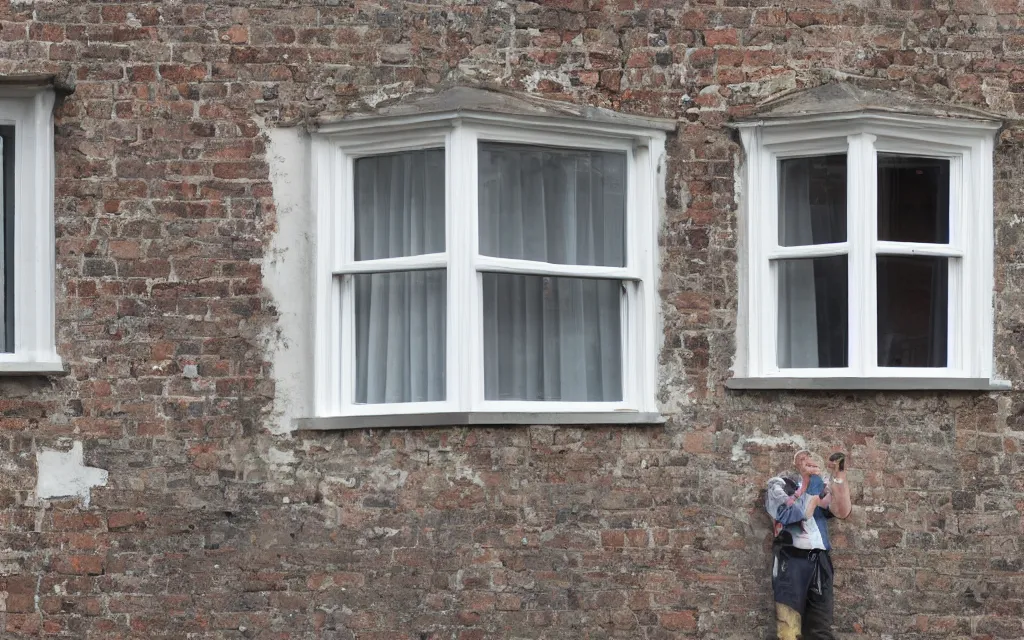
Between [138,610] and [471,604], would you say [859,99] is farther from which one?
[138,610]

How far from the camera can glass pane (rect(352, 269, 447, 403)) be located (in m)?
8.62

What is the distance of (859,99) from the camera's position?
28.3ft

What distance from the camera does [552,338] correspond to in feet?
28.7

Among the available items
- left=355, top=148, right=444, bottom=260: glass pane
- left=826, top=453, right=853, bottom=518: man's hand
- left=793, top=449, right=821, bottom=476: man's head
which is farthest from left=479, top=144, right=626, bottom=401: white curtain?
left=826, top=453, right=853, bottom=518: man's hand

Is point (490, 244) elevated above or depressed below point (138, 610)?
above

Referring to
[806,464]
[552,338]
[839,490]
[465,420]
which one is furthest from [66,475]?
[839,490]

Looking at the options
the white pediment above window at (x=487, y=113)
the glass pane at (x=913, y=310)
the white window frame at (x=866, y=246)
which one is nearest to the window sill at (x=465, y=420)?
the white window frame at (x=866, y=246)

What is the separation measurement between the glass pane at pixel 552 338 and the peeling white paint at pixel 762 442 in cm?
73

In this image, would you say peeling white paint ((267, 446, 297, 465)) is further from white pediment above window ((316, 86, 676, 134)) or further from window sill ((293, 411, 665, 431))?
white pediment above window ((316, 86, 676, 134))

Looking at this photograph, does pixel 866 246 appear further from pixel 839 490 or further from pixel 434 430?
pixel 434 430

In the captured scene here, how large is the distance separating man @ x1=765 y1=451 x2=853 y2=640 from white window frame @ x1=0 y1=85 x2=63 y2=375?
412 centimetres

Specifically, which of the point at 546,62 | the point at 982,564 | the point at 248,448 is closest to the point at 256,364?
the point at 248,448

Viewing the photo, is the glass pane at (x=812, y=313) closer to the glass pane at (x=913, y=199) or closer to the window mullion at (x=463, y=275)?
the glass pane at (x=913, y=199)

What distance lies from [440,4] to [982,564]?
175 inches
